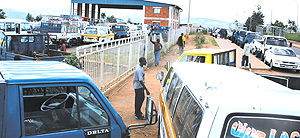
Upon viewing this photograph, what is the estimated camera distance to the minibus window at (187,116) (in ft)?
9.87

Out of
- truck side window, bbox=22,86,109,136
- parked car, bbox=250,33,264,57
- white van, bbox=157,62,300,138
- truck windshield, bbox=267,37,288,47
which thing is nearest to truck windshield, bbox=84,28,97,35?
parked car, bbox=250,33,264,57

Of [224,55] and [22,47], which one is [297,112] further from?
[22,47]

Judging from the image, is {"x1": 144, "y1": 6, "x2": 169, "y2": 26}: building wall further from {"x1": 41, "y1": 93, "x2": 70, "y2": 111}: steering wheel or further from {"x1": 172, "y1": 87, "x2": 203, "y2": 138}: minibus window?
{"x1": 41, "y1": 93, "x2": 70, "y2": 111}: steering wheel

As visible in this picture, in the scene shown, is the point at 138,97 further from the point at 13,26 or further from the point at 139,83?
the point at 13,26

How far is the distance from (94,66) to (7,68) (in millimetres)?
5795

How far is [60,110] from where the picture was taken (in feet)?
11.0

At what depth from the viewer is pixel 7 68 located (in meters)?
3.58

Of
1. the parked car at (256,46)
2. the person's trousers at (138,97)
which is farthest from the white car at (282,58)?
the person's trousers at (138,97)

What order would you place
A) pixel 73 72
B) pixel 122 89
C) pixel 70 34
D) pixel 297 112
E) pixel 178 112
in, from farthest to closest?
1. pixel 70 34
2. pixel 122 89
3. pixel 178 112
4. pixel 73 72
5. pixel 297 112

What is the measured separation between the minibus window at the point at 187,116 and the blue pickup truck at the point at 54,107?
0.38m

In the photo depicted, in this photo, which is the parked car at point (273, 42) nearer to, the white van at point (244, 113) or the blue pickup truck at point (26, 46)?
the blue pickup truck at point (26, 46)

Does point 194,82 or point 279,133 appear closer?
point 279,133

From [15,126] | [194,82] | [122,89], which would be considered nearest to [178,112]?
[194,82]

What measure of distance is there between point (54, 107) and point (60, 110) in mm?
77
